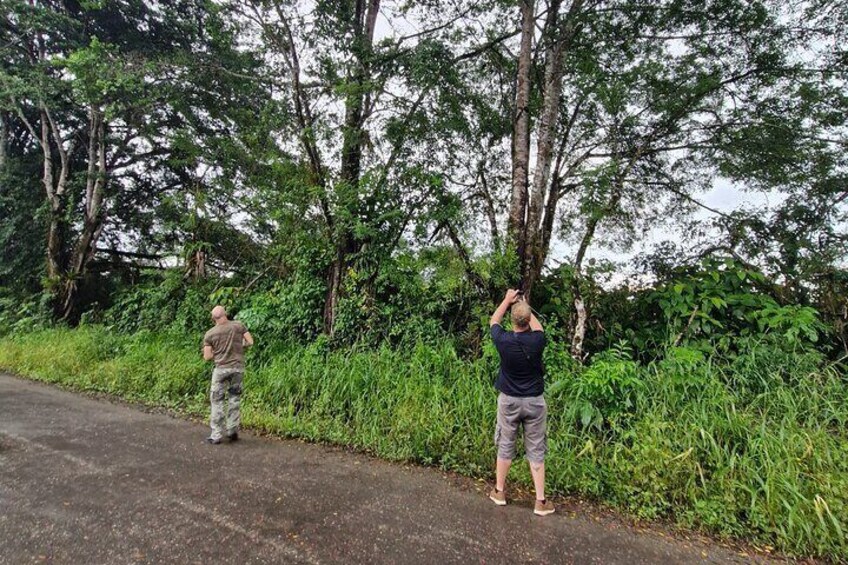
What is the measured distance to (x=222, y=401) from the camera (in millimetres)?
4758

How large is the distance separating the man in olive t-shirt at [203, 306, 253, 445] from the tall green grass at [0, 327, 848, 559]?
0.47 m

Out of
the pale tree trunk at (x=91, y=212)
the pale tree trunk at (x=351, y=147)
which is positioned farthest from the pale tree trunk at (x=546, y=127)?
the pale tree trunk at (x=91, y=212)

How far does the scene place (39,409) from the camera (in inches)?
228

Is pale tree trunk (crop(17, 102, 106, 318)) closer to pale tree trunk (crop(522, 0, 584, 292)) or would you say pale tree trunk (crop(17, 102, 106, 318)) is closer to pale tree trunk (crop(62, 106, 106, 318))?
pale tree trunk (crop(62, 106, 106, 318))

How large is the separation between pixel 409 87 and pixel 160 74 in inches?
250

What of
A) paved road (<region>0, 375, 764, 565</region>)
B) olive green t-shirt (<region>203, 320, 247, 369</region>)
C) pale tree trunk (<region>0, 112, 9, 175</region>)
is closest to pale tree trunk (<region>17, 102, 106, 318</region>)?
pale tree trunk (<region>0, 112, 9, 175</region>)

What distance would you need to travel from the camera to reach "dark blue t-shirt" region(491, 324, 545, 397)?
334 centimetres

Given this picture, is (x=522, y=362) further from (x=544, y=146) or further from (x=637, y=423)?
(x=544, y=146)

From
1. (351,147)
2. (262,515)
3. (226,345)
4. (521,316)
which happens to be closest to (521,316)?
(521,316)

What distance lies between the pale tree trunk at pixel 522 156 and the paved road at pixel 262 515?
3.29 meters

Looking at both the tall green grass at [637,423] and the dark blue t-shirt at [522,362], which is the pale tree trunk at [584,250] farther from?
the dark blue t-shirt at [522,362]

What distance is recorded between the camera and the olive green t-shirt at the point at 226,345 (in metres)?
4.86

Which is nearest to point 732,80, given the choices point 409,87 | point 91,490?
point 409,87

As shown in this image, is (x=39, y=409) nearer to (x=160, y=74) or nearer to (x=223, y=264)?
(x=223, y=264)
